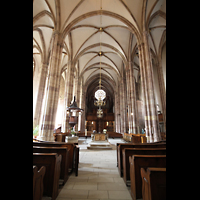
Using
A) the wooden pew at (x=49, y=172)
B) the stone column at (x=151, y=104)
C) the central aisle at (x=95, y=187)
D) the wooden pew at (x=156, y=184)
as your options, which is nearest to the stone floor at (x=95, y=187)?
the central aisle at (x=95, y=187)

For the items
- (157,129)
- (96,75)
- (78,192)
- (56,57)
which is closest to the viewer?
(78,192)

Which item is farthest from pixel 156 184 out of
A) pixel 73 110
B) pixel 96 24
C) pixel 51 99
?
pixel 96 24

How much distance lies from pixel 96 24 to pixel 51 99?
32.1 feet

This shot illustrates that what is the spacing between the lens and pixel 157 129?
7.36 metres

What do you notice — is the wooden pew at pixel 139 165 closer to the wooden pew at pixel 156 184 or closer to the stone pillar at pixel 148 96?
the wooden pew at pixel 156 184

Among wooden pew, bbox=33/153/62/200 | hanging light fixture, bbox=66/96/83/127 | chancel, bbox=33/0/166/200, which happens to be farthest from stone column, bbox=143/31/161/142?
wooden pew, bbox=33/153/62/200

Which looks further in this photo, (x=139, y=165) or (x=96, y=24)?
(x=96, y=24)

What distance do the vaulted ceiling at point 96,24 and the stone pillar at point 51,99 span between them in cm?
218

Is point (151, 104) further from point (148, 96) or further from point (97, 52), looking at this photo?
point (97, 52)

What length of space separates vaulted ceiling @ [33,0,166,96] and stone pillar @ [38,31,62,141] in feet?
7.14

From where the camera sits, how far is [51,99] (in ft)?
26.5
